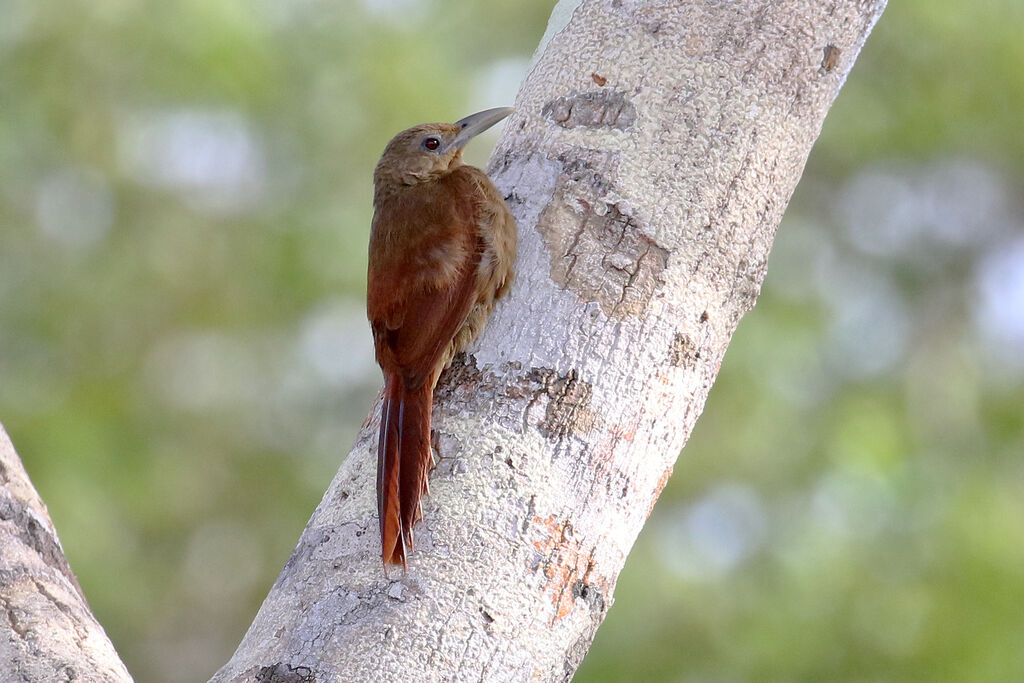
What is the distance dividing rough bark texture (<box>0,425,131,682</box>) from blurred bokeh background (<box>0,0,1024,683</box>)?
3631 mm

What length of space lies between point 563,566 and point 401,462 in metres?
0.32

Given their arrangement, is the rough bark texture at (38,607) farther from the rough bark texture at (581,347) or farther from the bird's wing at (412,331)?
the bird's wing at (412,331)

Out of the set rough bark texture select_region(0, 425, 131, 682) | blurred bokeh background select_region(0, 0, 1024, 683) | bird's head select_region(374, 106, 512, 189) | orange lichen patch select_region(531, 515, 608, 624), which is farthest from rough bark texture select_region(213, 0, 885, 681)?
blurred bokeh background select_region(0, 0, 1024, 683)

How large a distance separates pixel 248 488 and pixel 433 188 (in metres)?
4.30

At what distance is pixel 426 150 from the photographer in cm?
302

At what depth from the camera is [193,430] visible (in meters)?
6.46

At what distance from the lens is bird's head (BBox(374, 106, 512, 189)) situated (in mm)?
2961

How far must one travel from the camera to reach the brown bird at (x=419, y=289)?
73.1 inches

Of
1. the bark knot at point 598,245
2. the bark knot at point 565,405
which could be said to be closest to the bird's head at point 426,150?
the bark knot at point 598,245

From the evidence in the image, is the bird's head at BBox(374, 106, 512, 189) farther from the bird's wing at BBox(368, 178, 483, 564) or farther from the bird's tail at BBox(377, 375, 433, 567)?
the bird's tail at BBox(377, 375, 433, 567)

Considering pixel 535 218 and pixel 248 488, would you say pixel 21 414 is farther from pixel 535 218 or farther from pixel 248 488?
pixel 535 218

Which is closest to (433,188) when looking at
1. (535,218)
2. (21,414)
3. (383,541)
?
(535,218)

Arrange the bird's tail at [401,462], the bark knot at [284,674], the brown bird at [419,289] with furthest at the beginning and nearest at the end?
the brown bird at [419,289] → the bird's tail at [401,462] → the bark knot at [284,674]

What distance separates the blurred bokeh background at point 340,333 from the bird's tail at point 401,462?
11.5 ft
